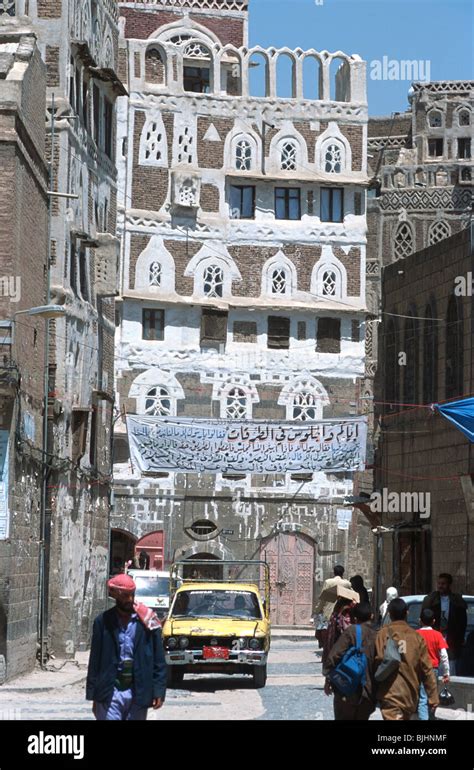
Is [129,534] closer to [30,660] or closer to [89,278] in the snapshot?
[89,278]

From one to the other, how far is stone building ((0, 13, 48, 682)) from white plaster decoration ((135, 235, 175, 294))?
24.7 metres

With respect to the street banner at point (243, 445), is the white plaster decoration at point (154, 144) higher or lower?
higher

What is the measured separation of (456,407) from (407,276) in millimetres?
9659

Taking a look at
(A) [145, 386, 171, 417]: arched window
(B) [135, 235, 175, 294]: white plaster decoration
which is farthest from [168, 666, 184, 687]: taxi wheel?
(B) [135, 235, 175, 294]: white plaster decoration

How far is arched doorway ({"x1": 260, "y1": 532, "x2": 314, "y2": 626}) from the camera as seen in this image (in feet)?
177

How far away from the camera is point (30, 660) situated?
2730 cm

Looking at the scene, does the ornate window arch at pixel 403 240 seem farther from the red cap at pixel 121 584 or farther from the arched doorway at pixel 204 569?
the red cap at pixel 121 584

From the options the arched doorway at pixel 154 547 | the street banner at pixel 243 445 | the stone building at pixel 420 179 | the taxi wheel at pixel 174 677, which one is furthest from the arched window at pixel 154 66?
the taxi wheel at pixel 174 677

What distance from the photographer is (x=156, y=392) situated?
54.5 m

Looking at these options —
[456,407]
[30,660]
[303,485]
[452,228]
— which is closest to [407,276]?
[456,407]

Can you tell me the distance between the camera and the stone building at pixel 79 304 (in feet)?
107

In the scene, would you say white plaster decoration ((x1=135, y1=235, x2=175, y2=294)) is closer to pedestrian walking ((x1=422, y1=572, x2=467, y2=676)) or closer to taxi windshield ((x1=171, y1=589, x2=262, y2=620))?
taxi windshield ((x1=171, y1=589, x2=262, y2=620))

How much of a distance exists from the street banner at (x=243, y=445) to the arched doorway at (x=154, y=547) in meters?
11.1
